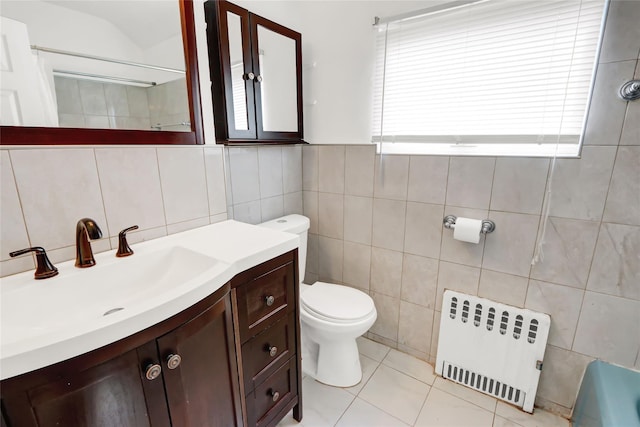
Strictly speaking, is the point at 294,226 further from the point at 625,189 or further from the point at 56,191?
the point at 625,189

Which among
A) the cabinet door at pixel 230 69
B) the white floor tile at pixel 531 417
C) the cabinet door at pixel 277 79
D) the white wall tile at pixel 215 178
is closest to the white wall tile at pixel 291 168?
the cabinet door at pixel 277 79

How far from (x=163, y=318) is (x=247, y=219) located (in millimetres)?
978

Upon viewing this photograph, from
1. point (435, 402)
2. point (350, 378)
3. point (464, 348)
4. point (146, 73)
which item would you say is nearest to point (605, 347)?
point (464, 348)

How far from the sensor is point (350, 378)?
63.0 inches

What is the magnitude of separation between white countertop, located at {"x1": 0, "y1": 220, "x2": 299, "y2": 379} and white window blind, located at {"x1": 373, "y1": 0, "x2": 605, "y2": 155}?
0.94m

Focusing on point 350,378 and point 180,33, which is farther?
point 350,378

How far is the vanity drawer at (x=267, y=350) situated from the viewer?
108cm

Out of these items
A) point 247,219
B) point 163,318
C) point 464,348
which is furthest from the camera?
point 247,219

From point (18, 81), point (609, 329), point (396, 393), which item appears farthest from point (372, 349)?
point (18, 81)

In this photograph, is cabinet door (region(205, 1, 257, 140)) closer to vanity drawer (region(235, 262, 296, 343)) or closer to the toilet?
the toilet

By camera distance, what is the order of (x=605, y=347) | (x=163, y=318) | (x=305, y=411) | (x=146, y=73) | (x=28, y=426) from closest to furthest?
(x=28, y=426) → (x=163, y=318) → (x=146, y=73) → (x=605, y=347) → (x=305, y=411)

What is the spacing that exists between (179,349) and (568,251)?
1.53m

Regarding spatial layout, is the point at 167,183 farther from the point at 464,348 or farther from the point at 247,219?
the point at 464,348

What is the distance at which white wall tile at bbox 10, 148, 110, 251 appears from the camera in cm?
88
